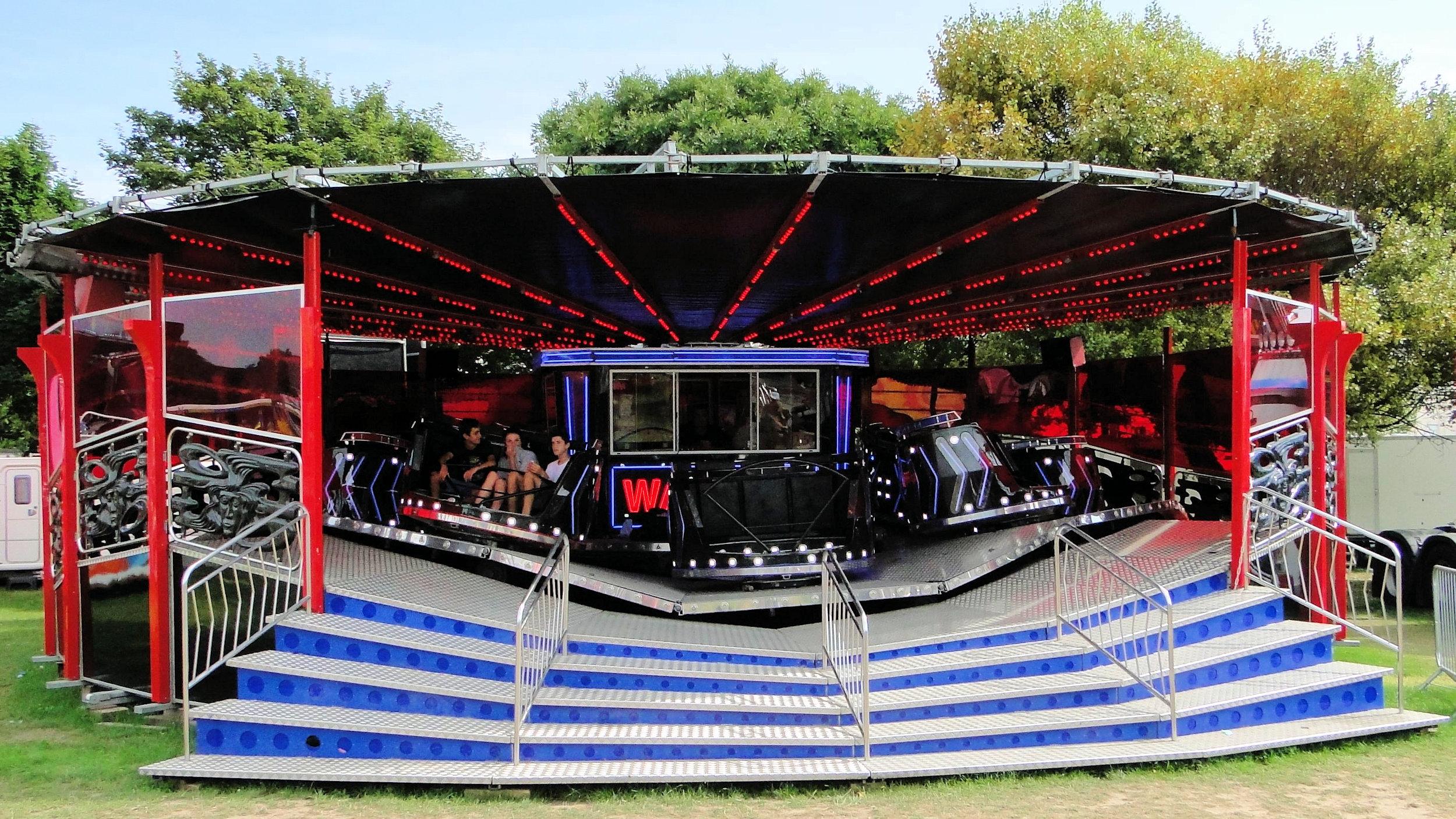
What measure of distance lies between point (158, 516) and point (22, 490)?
13.0m

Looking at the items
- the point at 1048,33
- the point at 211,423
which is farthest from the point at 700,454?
the point at 1048,33

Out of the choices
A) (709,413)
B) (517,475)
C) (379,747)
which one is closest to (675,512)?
(709,413)

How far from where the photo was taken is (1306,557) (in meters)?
9.20

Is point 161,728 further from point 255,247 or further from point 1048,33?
point 1048,33

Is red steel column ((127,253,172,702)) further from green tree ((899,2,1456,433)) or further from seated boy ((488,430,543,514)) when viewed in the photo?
green tree ((899,2,1456,433))

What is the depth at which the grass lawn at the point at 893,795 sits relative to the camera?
223 inches

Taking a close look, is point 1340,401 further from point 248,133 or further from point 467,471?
point 248,133

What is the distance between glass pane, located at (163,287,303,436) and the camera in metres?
7.40

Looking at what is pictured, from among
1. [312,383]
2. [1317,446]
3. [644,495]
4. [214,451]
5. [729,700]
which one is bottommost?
[729,700]

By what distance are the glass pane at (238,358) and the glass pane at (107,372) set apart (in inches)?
19.4

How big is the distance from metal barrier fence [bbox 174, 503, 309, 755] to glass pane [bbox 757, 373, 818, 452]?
14.7 feet

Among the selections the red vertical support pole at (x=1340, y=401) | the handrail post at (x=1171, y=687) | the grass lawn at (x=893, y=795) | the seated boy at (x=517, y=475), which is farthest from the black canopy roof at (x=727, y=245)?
the grass lawn at (x=893, y=795)

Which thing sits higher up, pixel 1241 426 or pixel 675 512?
pixel 1241 426

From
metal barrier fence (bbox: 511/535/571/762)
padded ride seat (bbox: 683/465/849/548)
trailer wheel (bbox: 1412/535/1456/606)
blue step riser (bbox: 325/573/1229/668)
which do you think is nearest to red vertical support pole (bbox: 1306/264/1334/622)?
blue step riser (bbox: 325/573/1229/668)
